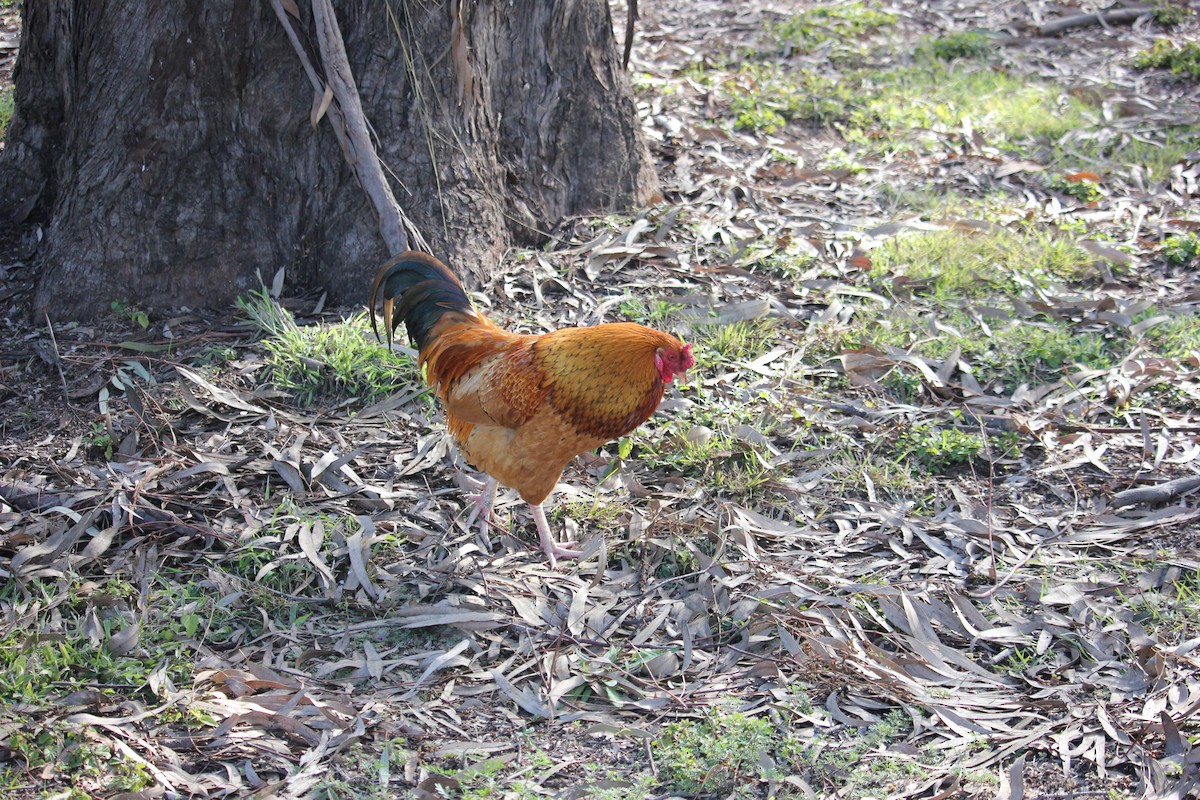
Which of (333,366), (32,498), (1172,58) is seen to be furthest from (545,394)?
(1172,58)

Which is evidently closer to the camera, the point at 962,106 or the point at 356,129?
the point at 356,129

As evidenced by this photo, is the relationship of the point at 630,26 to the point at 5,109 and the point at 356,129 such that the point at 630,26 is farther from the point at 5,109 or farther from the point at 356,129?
the point at 5,109

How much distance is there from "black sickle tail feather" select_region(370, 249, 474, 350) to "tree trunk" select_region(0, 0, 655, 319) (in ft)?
2.75

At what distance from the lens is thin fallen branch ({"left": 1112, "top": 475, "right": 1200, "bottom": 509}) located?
4215mm

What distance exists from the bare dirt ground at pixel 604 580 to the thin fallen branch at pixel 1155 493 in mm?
24

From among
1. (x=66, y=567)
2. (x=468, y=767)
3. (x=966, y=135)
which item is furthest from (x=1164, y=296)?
(x=66, y=567)

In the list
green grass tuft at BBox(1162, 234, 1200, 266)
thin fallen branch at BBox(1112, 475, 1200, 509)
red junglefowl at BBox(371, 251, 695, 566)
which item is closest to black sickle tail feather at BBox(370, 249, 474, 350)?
red junglefowl at BBox(371, 251, 695, 566)

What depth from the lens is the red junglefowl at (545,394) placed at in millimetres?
3703

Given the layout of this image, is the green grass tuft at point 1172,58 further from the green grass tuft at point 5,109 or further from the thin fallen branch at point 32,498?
→ the thin fallen branch at point 32,498

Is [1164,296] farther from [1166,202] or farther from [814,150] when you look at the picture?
[814,150]

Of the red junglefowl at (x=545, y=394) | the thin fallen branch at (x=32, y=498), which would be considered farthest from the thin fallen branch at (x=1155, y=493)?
the thin fallen branch at (x=32, y=498)

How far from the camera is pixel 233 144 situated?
4.73 meters

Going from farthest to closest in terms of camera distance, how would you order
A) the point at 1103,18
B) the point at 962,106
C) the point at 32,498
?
1. the point at 1103,18
2. the point at 962,106
3. the point at 32,498

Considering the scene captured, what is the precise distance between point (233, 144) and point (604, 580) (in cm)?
275
